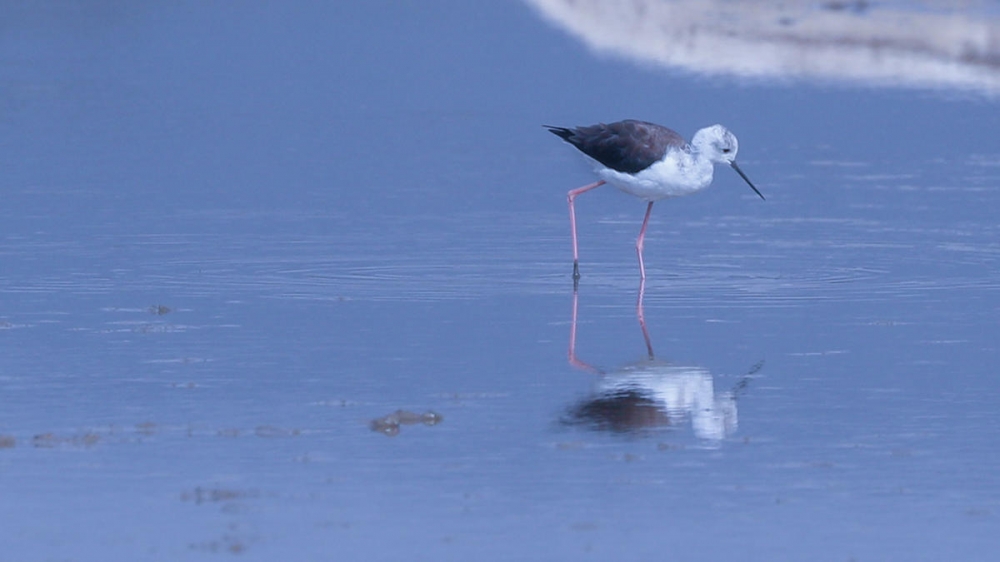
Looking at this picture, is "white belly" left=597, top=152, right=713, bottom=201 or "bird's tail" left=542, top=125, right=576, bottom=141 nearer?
"white belly" left=597, top=152, right=713, bottom=201

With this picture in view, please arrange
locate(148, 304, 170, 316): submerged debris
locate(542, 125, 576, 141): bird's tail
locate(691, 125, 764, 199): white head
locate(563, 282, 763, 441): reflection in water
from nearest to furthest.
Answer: locate(563, 282, 763, 441): reflection in water → locate(148, 304, 170, 316): submerged debris → locate(691, 125, 764, 199): white head → locate(542, 125, 576, 141): bird's tail

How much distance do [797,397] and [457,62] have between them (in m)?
14.6

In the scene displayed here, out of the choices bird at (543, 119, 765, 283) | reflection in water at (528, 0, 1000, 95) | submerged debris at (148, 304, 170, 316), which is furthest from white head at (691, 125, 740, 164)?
reflection in water at (528, 0, 1000, 95)

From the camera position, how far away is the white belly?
11539 millimetres

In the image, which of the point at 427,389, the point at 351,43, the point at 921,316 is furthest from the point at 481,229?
the point at 351,43

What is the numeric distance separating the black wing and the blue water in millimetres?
687

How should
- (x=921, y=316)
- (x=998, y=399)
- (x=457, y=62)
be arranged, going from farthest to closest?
(x=457, y=62) < (x=921, y=316) < (x=998, y=399)

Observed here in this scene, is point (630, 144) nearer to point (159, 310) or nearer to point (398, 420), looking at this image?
point (159, 310)

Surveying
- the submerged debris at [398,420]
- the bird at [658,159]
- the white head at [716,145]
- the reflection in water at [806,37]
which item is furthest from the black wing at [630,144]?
the reflection in water at [806,37]

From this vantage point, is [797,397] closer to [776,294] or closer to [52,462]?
[776,294]

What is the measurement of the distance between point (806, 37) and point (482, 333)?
16299 mm

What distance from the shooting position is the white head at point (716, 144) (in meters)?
11.5

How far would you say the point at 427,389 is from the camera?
8.20m

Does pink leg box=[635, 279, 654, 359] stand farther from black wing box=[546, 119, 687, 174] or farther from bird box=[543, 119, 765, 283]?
black wing box=[546, 119, 687, 174]
